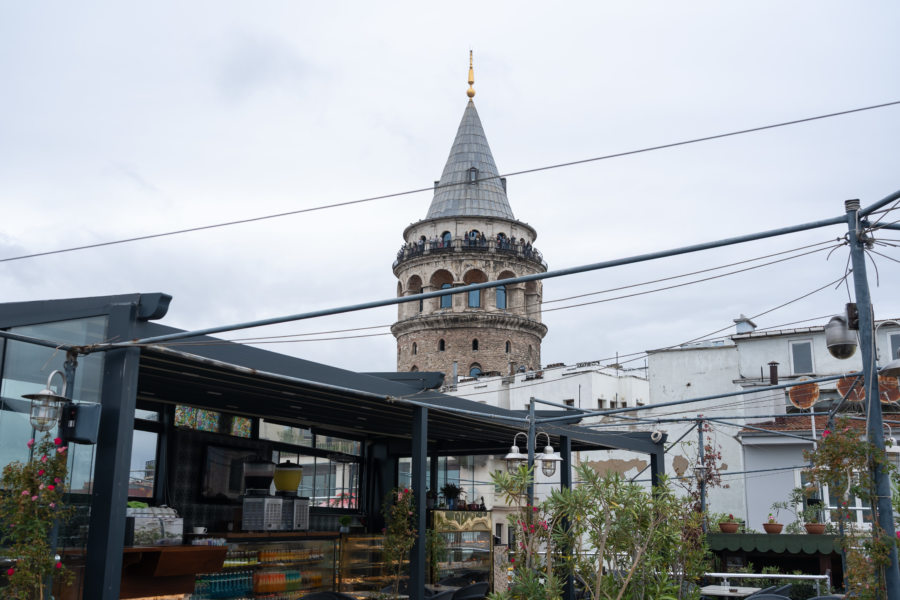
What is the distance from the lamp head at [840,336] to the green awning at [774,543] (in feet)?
37.2

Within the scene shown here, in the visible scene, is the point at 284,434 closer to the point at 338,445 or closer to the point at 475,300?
the point at 338,445

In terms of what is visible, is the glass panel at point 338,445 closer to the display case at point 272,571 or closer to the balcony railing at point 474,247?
the display case at point 272,571

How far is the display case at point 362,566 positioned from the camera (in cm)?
1407

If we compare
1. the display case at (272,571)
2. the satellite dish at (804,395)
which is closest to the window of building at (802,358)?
the satellite dish at (804,395)

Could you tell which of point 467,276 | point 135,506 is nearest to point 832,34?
point 135,506

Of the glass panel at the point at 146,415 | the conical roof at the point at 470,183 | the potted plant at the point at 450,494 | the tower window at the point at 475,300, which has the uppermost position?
the conical roof at the point at 470,183

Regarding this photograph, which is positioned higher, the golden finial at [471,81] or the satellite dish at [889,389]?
the golden finial at [471,81]

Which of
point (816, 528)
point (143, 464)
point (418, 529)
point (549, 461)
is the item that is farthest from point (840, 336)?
point (816, 528)

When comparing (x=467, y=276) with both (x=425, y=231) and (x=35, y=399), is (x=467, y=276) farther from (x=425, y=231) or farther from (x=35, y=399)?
(x=35, y=399)

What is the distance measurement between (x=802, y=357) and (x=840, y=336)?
24.9 meters

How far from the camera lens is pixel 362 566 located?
569 inches

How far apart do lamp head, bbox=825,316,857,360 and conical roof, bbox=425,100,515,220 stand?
48862 mm

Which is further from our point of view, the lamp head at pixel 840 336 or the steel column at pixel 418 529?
the steel column at pixel 418 529

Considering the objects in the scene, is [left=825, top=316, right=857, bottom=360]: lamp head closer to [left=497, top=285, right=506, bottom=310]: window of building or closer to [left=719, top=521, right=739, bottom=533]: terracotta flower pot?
[left=719, top=521, right=739, bottom=533]: terracotta flower pot
